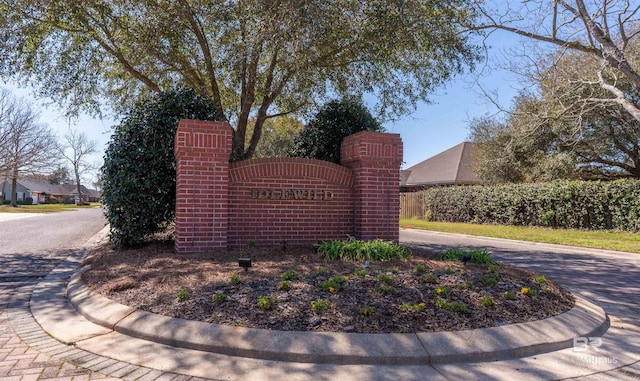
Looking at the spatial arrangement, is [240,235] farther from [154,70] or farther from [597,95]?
[597,95]

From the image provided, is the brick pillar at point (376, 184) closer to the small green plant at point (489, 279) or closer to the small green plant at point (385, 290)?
the small green plant at point (489, 279)

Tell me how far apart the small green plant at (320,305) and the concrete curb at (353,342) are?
38 cm

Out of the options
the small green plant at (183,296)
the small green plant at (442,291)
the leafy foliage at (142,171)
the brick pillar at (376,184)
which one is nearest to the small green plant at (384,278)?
the small green plant at (442,291)

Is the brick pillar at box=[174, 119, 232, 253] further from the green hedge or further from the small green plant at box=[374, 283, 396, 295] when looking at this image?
the green hedge

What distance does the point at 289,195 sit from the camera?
7.40 m

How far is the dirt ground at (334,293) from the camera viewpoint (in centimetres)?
380

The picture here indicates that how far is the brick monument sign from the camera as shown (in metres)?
6.60

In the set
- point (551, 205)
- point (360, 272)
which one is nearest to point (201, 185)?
point (360, 272)

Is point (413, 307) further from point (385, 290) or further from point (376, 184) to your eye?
point (376, 184)

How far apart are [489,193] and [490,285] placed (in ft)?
59.8

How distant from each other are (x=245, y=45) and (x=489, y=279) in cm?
642

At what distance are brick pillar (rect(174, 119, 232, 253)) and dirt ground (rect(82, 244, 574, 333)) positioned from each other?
688mm

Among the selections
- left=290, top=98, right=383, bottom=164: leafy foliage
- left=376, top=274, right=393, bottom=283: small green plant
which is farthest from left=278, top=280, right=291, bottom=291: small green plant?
left=290, top=98, right=383, bottom=164: leafy foliage

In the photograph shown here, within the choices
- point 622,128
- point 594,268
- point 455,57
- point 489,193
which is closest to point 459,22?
point 455,57
